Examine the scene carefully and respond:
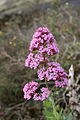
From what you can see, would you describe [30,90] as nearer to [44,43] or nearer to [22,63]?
[44,43]

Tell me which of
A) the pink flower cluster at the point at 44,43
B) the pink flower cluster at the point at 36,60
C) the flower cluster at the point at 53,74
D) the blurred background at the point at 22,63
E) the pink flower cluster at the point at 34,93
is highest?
the blurred background at the point at 22,63

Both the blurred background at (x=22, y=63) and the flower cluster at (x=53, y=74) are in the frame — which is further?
the blurred background at (x=22, y=63)

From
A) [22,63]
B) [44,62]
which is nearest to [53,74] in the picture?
[44,62]

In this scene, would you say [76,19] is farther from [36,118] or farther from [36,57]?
[36,57]

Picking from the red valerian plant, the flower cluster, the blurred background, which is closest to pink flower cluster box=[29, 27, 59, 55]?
the red valerian plant

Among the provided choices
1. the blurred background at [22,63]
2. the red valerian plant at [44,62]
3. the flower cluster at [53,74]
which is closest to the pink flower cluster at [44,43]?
the red valerian plant at [44,62]

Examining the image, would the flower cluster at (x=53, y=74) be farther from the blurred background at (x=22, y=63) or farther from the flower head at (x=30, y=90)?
the blurred background at (x=22, y=63)

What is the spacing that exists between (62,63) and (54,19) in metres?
2.05

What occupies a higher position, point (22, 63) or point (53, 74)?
point (22, 63)

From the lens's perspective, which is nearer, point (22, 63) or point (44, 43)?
point (44, 43)

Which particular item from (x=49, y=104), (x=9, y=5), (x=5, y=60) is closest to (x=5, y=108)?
(x=5, y=60)

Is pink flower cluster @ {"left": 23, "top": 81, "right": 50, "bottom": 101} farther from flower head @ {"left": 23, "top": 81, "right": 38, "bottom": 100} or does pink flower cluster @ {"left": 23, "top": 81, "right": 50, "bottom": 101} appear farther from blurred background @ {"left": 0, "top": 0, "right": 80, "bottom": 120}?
blurred background @ {"left": 0, "top": 0, "right": 80, "bottom": 120}

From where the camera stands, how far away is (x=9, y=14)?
29.3 feet

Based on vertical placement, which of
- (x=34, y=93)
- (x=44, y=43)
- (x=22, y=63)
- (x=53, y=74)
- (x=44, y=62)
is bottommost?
(x=34, y=93)
